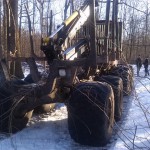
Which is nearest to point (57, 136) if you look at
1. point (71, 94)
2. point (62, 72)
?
point (71, 94)

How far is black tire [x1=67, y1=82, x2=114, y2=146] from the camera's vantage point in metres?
6.79

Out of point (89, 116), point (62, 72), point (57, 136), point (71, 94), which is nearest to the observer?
point (89, 116)

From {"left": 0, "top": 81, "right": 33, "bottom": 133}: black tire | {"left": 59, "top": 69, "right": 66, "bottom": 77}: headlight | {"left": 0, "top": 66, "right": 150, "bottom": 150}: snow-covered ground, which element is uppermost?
{"left": 59, "top": 69, "right": 66, "bottom": 77}: headlight

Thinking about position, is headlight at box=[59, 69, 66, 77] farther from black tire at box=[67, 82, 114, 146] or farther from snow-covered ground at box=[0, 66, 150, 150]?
snow-covered ground at box=[0, 66, 150, 150]

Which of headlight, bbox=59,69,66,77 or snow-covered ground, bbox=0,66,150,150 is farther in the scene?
headlight, bbox=59,69,66,77

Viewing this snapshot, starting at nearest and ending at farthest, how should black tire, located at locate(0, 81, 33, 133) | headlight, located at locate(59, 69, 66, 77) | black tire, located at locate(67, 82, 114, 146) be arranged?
black tire, located at locate(67, 82, 114, 146)
headlight, located at locate(59, 69, 66, 77)
black tire, located at locate(0, 81, 33, 133)

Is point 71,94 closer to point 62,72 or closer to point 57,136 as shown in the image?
point 62,72

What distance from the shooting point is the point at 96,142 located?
22.5ft

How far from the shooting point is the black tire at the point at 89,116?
22.3 ft

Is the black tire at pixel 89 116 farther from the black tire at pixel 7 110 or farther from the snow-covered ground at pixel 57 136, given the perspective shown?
the black tire at pixel 7 110

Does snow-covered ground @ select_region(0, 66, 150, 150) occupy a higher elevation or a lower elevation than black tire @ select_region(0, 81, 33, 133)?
lower

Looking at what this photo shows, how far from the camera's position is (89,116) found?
682 centimetres

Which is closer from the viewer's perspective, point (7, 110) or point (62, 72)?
point (62, 72)

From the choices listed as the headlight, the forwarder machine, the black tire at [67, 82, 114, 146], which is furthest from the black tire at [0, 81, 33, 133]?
the black tire at [67, 82, 114, 146]
